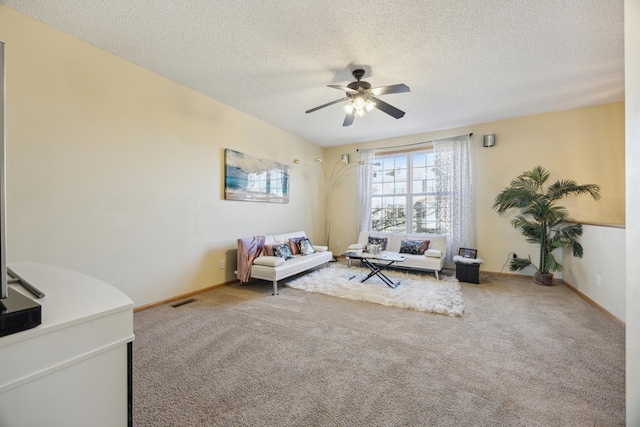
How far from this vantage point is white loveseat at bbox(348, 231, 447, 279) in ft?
14.6

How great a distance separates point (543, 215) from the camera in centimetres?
403

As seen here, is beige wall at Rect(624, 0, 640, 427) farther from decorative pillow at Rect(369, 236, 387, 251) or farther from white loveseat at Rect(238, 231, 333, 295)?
decorative pillow at Rect(369, 236, 387, 251)

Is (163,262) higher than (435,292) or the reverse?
higher

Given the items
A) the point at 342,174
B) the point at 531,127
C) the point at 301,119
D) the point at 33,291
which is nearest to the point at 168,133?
the point at 301,119

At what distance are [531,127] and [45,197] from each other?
6557mm

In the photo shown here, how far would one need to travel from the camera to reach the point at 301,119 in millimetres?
4602

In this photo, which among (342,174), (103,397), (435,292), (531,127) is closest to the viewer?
(103,397)

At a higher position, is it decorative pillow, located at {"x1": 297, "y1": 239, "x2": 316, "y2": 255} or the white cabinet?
the white cabinet

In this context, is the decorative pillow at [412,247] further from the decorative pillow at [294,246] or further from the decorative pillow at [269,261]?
the decorative pillow at [269,261]

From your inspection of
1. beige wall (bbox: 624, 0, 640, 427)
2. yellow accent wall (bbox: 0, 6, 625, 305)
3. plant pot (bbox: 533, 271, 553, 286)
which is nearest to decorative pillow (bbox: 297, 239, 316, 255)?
yellow accent wall (bbox: 0, 6, 625, 305)

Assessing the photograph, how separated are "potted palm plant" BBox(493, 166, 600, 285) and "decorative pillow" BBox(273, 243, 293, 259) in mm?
3710

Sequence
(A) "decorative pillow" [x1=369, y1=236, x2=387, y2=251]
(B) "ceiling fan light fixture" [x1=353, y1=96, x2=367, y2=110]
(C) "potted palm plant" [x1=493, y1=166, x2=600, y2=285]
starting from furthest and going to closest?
1. (A) "decorative pillow" [x1=369, y1=236, x2=387, y2=251]
2. (C) "potted palm plant" [x1=493, y1=166, x2=600, y2=285]
3. (B) "ceiling fan light fixture" [x1=353, y1=96, x2=367, y2=110]

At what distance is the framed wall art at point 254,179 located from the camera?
4.04 m

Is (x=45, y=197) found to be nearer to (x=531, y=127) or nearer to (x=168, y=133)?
(x=168, y=133)
